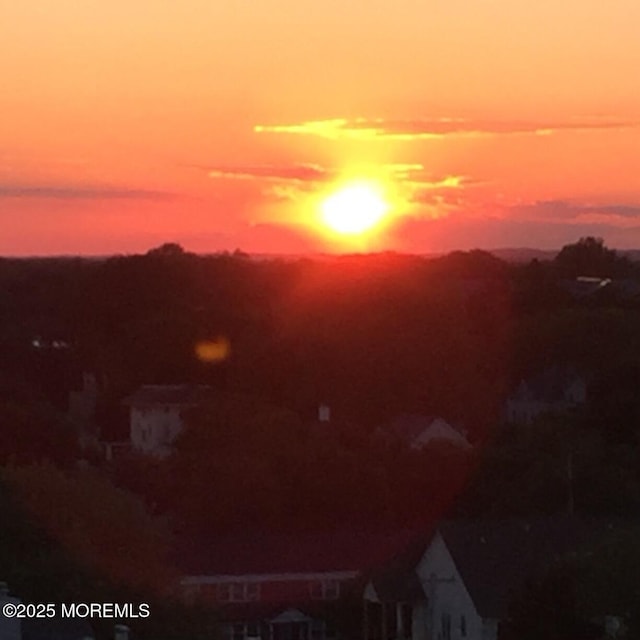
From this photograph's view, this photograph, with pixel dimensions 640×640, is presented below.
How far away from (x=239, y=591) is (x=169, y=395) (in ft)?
68.4

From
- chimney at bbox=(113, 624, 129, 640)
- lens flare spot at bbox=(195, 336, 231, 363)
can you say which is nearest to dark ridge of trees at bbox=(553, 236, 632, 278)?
lens flare spot at bbox=(195, 336, 231, 363)

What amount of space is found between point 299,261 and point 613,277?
47.0 feet

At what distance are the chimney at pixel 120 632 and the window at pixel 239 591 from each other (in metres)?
7.78

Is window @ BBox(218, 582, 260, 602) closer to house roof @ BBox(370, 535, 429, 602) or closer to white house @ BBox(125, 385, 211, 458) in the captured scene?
house roof @ BBox(370, 535, 429, 602)

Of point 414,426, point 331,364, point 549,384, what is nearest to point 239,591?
point 414,426

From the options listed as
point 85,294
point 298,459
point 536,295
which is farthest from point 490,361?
point 298,459

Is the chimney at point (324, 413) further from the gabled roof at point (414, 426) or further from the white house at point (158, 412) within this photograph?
the white house at point (158, 412)

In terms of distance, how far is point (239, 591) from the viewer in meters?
20.7

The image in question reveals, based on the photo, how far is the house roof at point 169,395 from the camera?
1576 inches

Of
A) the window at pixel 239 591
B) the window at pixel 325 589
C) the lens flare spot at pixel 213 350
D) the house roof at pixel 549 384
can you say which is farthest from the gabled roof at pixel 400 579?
the lens flare spot at pixel 213 350

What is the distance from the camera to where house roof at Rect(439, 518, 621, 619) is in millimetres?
18219

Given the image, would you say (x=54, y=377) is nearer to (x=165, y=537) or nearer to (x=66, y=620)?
(x=165, y=537)

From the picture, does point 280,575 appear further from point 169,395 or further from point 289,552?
point 169,395

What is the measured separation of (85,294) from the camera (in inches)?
2234
